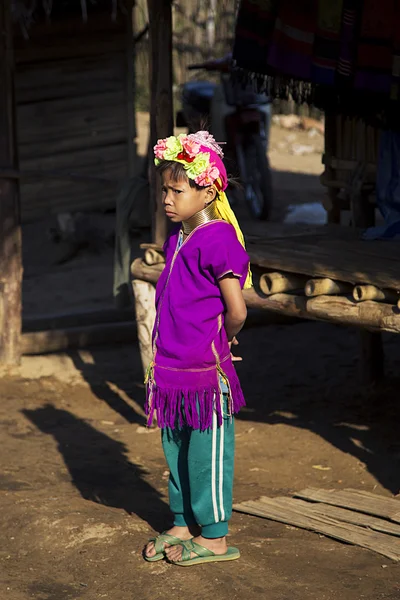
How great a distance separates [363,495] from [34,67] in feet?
27.5

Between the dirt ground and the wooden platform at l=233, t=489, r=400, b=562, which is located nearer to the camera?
the dirt ground

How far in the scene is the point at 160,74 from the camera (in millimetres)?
6254

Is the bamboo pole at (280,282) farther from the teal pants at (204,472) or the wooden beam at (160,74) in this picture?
the teal pants at (204,472)

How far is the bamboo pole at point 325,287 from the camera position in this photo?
4941mm

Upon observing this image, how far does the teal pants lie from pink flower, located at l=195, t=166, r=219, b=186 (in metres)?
0.79

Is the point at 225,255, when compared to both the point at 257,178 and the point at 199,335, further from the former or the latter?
the point at 257,178

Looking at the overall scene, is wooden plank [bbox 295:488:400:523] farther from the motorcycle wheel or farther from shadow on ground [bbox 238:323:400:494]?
the motorcycle wheel

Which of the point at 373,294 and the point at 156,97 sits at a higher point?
the point at 156,97

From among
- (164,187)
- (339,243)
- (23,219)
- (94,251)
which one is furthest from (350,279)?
(23,219)

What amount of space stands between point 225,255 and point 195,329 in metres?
0.30

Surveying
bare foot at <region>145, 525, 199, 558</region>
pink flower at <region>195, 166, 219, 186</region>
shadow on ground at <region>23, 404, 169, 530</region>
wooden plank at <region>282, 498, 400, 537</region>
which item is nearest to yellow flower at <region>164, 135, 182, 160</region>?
pink flower at <region>195, 166, 219, 186</region>

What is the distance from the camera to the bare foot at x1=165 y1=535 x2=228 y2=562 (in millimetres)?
3841

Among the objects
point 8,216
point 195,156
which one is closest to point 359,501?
point 195,156

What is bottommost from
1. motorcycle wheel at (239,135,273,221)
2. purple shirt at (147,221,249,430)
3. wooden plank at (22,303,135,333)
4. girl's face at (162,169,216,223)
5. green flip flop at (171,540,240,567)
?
motorcycle wheel at (239,135,273,221)
